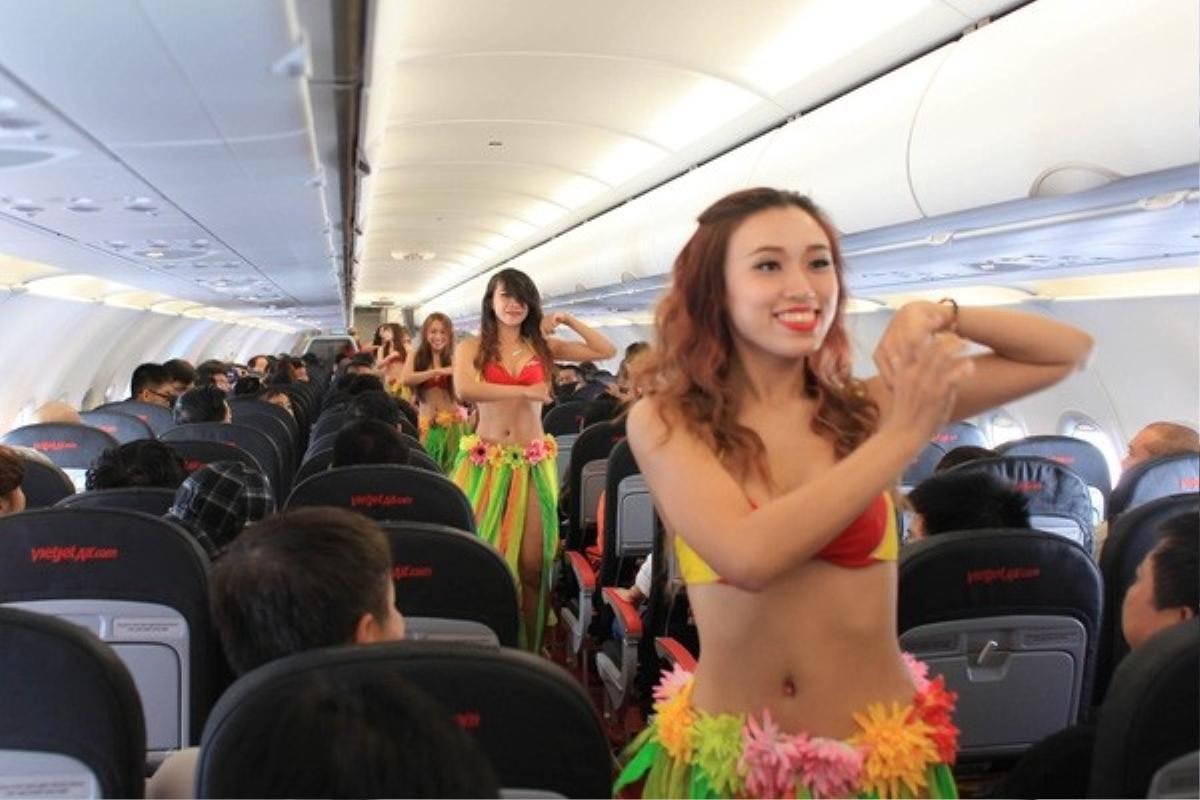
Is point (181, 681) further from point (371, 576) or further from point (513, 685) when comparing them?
point (513, 685)

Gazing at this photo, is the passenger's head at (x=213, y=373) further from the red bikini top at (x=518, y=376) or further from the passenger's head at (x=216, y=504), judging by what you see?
the passenger's head at (x=216, y=504)

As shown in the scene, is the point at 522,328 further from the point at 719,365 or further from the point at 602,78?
the point at 719,365

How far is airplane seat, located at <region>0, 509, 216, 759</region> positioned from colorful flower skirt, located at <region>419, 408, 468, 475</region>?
5640mm

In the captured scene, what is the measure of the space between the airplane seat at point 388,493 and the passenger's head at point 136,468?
2.25ft

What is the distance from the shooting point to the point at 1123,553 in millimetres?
3236

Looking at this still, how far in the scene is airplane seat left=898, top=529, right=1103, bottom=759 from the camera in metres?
2.81

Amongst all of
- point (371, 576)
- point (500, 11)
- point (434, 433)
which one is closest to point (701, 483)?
point (371, 576)

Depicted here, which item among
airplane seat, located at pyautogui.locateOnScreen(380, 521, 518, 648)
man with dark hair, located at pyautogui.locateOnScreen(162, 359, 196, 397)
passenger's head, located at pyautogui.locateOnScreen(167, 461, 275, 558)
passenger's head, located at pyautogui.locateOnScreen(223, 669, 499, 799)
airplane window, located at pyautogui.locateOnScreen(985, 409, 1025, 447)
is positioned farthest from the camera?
man with dark hair, located at pyautogui.locateOnScreen(162, 359, 196, 397)

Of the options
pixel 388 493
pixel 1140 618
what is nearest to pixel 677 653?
pixel 388 493

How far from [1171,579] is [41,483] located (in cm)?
446

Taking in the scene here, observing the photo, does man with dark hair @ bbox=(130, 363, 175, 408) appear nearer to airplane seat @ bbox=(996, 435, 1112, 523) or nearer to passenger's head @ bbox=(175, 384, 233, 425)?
passenger's head @ bbox=(175, 384, 233, 425)

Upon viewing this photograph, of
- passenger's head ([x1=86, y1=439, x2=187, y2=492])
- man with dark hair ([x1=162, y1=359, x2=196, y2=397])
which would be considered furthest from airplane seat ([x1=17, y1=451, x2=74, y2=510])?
man with dark hair ([x1=162, y1=359, x2=196, y2=397])

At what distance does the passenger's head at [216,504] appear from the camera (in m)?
3.73

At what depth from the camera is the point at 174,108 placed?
3930 mm
